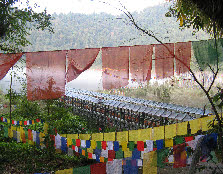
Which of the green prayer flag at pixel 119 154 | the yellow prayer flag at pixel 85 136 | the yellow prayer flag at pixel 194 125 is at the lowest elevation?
the green prayer flag at pixel 119 154

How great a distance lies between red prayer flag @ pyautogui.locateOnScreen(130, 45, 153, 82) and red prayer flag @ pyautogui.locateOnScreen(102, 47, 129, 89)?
16 cm

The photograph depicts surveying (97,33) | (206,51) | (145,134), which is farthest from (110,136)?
(97,33)

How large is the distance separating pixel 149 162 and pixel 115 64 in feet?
11.9

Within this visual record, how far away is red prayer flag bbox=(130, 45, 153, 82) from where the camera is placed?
6.06 meters

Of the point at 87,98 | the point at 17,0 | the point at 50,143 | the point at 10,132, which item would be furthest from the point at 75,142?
the point at 17,0

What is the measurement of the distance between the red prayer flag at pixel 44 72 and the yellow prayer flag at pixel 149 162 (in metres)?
3.75

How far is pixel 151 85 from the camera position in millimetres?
15211

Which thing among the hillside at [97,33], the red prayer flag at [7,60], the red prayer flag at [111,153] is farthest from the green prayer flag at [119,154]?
the hillside at [97,33]

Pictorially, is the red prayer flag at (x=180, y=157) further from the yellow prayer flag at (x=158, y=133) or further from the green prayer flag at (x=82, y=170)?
the green prayer flag at (x=82, y=170)

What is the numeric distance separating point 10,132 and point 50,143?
1288mm

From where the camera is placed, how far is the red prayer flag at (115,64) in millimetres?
6074

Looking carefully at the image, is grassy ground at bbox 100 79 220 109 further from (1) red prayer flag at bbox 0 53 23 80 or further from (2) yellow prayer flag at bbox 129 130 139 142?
(2) yellow prayer flag at bbox 129 130 139 142

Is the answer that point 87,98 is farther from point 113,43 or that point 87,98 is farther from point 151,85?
point 113,43

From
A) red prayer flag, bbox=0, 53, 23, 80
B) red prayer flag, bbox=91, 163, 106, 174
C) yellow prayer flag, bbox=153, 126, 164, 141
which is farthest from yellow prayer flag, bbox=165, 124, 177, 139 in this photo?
red prayer flag, bbox=0, 53, 23, 80
